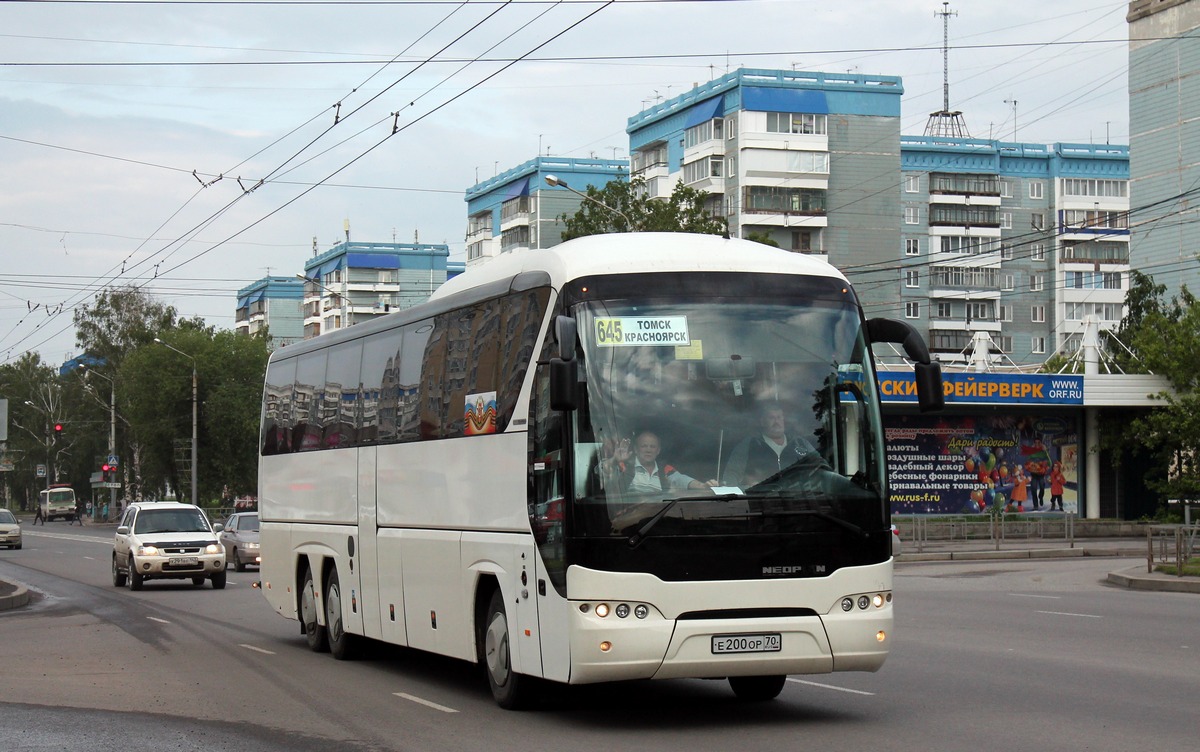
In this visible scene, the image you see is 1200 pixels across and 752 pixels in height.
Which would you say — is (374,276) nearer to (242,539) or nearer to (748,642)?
(242,539)

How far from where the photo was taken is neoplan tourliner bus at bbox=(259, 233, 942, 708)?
10078mm

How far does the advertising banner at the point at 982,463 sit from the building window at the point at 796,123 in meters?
39.8

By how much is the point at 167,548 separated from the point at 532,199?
77.2 metres

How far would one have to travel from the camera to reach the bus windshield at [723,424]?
10.2 m

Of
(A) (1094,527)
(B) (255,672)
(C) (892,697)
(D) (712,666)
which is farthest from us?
(A) (1094,527)

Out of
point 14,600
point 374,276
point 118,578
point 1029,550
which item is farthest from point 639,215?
point 374,276

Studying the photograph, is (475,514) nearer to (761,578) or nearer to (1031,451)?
(761,578)

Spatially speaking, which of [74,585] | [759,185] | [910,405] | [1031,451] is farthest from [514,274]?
[759,185]

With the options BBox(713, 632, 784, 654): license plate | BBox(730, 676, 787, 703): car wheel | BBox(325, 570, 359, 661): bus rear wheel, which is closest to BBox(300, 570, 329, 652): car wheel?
BBox(325, 570, 359, 661): bus rear wheel

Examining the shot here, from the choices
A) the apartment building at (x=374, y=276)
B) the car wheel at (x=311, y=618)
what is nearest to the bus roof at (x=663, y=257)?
the car wheel at (x=311, y=618)

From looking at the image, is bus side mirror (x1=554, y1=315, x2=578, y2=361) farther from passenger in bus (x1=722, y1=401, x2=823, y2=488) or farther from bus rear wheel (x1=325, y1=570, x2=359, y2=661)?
bus rear wheel (x1=325, y1=570, x2=359, y2=661)

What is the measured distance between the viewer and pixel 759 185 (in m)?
86.8

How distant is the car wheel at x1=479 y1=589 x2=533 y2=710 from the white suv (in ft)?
63.0

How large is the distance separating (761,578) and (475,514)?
2660mm
